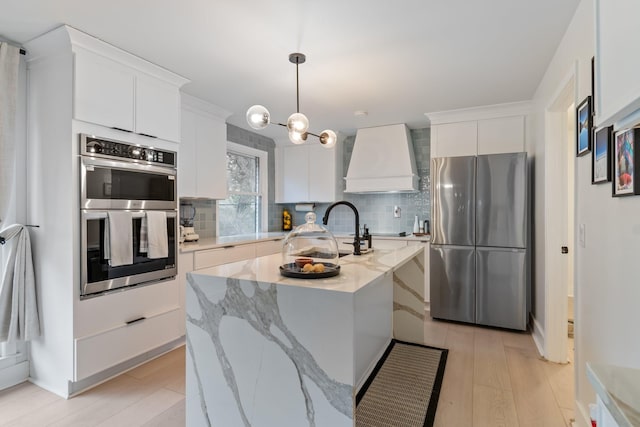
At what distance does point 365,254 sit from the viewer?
2316 mm

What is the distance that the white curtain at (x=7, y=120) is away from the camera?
6.96 feet

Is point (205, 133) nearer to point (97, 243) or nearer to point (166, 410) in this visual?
point (97, 243)

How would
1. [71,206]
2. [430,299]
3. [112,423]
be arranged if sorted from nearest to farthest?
1. [112,423]
2. [71,206]
3. [430,299]

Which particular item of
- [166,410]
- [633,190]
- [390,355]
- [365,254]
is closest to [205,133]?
[365,254]

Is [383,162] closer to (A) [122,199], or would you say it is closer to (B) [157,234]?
(B) [157,234]

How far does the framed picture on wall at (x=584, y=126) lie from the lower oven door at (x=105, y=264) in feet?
9.66

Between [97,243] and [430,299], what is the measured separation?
3247 millimetres

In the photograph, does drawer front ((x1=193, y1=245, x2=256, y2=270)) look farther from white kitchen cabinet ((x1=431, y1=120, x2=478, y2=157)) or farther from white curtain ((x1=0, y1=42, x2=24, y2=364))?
white kitchen cabinet ((x1=431, y1=120, x2=478, y2=157))

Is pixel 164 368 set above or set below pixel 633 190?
below

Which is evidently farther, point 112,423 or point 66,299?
point 66,299

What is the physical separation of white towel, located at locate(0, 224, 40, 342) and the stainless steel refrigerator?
356 centimetres

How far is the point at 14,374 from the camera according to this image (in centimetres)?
232

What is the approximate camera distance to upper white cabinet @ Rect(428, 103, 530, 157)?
11.8ft

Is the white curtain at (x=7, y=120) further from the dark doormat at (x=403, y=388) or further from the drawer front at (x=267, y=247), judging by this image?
the dark doormat at (x=403, y=388)
